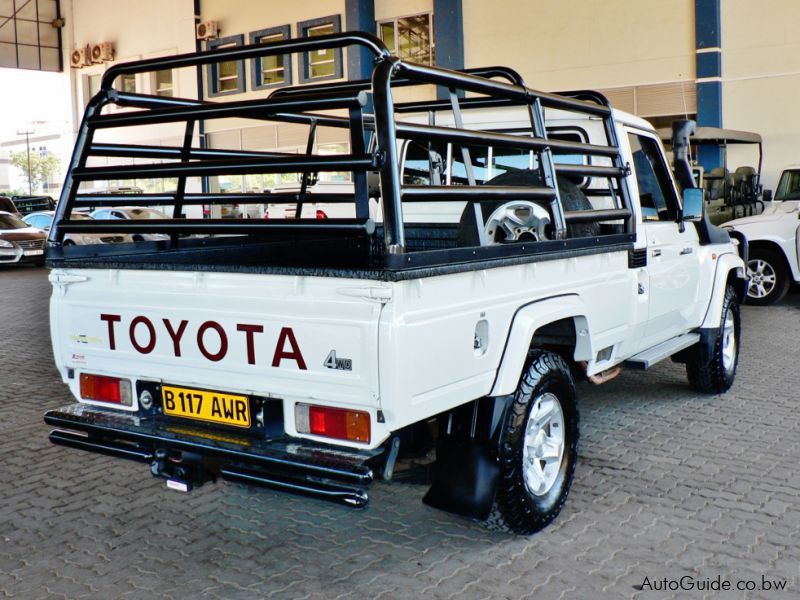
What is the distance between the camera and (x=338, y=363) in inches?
119

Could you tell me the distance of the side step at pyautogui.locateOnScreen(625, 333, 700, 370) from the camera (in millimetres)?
4977

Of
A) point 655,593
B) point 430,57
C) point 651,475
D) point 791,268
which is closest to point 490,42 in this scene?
point 430,57

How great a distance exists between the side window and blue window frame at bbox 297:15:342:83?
67.3 ft

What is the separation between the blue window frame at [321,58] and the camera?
985 inches

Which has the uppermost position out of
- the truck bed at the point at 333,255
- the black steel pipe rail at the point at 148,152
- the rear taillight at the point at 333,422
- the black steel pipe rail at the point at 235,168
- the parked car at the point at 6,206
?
the parked car at the point at 6,206

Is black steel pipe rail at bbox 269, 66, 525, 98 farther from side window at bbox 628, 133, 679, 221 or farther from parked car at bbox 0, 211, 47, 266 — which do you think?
parked car at bbox 0, 211, 47, 266

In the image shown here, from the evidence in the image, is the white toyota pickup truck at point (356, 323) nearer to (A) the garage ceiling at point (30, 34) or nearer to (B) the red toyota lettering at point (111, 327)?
(B) the red toyota lettering at point (111, 327)

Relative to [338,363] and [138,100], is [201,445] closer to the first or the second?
[338,363]

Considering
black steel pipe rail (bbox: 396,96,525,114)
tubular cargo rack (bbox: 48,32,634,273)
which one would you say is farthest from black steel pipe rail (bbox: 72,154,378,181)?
black steel pipe rail (bbox: 396,96,525,114)

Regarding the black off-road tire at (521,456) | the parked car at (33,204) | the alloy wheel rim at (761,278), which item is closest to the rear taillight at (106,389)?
the black off-road tire at (521,456)

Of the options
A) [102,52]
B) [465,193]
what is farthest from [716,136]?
[102,52]

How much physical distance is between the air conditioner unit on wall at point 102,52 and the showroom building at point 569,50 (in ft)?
13.9

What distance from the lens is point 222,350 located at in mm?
3322

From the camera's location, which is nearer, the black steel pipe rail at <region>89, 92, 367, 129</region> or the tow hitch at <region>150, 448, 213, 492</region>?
the black steel pipe rail at <region>89, 92, 367, 129</region>
